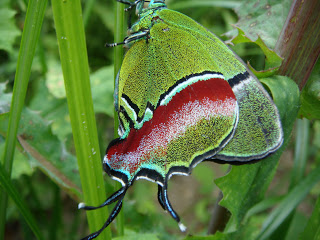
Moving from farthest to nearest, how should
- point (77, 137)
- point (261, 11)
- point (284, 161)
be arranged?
point (284, 161)
point (261, 11)
point (77, 137)

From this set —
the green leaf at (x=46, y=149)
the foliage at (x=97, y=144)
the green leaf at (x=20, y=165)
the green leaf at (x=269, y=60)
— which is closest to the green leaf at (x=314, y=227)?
the foliage at (x=97, y=144)

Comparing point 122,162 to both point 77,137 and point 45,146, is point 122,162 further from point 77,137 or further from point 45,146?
point 45,146

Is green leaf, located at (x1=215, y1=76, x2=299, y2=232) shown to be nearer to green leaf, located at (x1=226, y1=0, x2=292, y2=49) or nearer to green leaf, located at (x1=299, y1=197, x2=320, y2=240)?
green leaf, located at (x1=299, y1=197, x2=320, y2=240)

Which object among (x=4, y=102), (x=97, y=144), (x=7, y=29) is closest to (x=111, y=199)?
(x=97, y=144)

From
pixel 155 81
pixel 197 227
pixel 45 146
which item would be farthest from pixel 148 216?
pixel 197 227

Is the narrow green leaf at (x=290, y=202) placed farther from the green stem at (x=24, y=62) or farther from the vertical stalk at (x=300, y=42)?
the green stem at (x=24, y=62)
